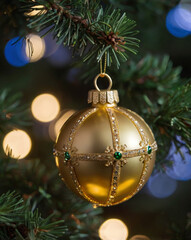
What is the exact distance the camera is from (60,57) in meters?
1.57

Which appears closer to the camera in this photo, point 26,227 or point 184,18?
point 26,227

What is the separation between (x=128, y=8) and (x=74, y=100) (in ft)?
1.72

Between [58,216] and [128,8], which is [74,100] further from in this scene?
[58,216]

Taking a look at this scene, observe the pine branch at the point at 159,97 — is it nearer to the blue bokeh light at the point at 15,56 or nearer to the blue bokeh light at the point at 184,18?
the blue bokeh light at the point at 184,18

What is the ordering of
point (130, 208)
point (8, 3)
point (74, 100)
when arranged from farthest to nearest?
point (130, 208), point (74, 100), point (8, 3)

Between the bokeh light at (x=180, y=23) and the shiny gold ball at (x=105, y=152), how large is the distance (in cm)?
89

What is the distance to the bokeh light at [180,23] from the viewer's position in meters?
1.41

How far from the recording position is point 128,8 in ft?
3.42

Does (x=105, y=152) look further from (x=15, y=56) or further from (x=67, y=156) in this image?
(x=15, y=56)

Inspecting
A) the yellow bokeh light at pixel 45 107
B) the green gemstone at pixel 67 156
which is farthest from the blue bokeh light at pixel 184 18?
the green gemstone at pixel 67 156

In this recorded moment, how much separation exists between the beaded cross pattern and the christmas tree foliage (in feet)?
0.37

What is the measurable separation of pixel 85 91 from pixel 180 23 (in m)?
0.57

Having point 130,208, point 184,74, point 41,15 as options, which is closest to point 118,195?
point 41,15

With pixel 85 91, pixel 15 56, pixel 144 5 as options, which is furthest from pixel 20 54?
pixel 144 5
